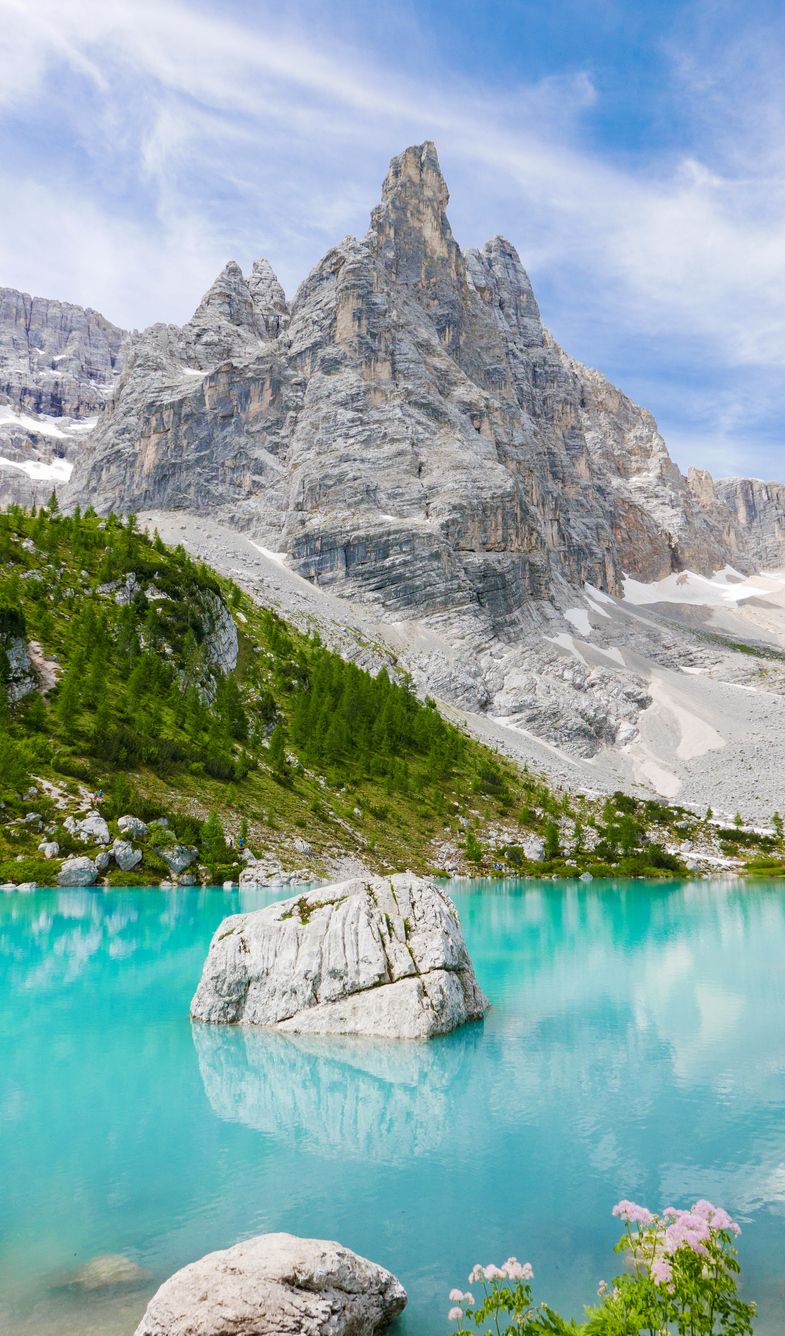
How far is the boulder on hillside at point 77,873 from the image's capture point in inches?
1881

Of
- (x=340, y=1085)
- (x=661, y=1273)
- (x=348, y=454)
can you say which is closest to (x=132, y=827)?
(x=340, y=1085)

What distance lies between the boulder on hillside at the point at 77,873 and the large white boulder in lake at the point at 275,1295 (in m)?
43.8

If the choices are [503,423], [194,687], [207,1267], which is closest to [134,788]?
[194,687]

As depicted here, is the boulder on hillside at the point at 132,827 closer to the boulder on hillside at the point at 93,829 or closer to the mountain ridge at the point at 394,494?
the boulder on hillside at the point at 93,829

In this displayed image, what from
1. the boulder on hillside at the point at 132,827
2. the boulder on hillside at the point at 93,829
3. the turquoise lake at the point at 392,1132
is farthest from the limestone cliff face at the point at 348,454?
the turquoise lake at the point at 392,1132

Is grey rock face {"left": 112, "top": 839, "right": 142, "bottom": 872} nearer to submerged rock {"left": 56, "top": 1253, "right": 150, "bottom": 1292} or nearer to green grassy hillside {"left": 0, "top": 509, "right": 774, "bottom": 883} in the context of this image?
green grassy hillside {"left": 0, "top": 509, "right": 774, "bottom": 883}

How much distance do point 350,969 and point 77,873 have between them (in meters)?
32.7

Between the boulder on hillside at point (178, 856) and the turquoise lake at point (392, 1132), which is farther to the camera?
the boulder on hillside at point (178, 856)

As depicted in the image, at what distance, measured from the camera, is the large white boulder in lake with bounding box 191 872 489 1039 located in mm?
20609

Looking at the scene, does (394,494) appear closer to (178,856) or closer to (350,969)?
(178,856)

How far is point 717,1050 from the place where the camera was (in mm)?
19922

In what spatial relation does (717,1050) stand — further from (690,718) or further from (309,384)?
(309,384)

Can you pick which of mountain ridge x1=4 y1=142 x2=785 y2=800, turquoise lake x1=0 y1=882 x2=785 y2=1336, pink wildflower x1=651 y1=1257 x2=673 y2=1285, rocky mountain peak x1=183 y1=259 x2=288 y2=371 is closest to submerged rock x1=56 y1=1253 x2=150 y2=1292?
turquoise lake x1=0 y1=882 x2=785 y2=1336

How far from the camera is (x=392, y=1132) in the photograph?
47.7ft
